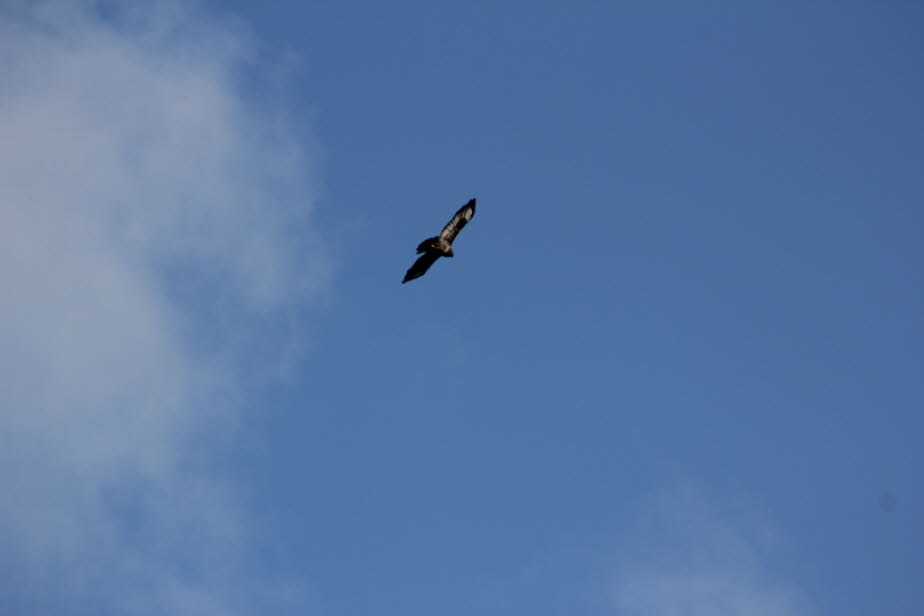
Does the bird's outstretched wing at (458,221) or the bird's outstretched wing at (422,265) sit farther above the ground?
the bird's outstretched wing at (458,221)

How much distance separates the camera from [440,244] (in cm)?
5000

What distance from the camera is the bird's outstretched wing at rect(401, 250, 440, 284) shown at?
5047 centimetres

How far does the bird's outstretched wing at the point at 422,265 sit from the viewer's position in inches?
1987

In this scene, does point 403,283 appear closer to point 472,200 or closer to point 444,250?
point 444,250

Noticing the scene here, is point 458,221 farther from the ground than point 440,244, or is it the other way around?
point 458,221

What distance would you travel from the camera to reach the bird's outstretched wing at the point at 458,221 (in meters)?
50.8

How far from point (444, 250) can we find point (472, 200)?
14.8 feet

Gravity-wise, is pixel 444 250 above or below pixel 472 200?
below

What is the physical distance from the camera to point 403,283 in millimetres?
51062

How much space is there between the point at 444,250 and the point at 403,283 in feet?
11.7

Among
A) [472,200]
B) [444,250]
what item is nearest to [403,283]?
[444,250]

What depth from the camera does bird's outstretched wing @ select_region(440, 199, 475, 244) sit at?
167ft

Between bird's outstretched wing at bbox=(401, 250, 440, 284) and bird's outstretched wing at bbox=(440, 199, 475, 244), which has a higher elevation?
bird's outstretched wing at bbox=(440, 199, 475, 244)

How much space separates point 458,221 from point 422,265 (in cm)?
379
